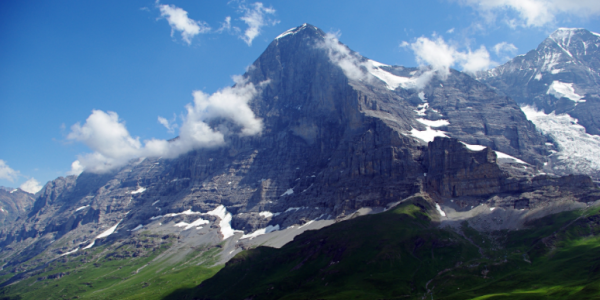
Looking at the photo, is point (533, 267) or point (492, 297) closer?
point (492, 297)

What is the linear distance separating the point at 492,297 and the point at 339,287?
71.4 meters

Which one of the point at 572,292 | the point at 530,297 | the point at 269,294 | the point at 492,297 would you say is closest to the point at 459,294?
the point at 492,297

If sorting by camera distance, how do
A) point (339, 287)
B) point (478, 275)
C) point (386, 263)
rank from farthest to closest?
point (386, 263), point (339, 287), point (478, 275)

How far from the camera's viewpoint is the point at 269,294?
197 meters

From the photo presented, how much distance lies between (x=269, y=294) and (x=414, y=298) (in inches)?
2927

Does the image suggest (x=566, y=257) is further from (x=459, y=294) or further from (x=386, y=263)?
(x=386, y=263)

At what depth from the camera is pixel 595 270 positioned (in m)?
136

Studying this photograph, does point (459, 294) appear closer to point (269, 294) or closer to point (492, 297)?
point (492, 297)

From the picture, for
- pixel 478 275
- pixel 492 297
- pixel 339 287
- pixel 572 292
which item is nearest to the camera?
pixel 572 292

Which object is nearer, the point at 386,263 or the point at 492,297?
the point at 492,297

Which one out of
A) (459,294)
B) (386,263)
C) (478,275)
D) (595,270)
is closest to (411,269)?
(386,263)

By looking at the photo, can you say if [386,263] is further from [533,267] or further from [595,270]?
[595,270]

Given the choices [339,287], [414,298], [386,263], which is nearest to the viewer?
[414,298]

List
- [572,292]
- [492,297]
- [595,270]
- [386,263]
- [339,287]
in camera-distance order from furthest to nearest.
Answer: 1. [386,263]
2. [339,287]
3. [595,270]
4. [492,297]
5. [572,292]
